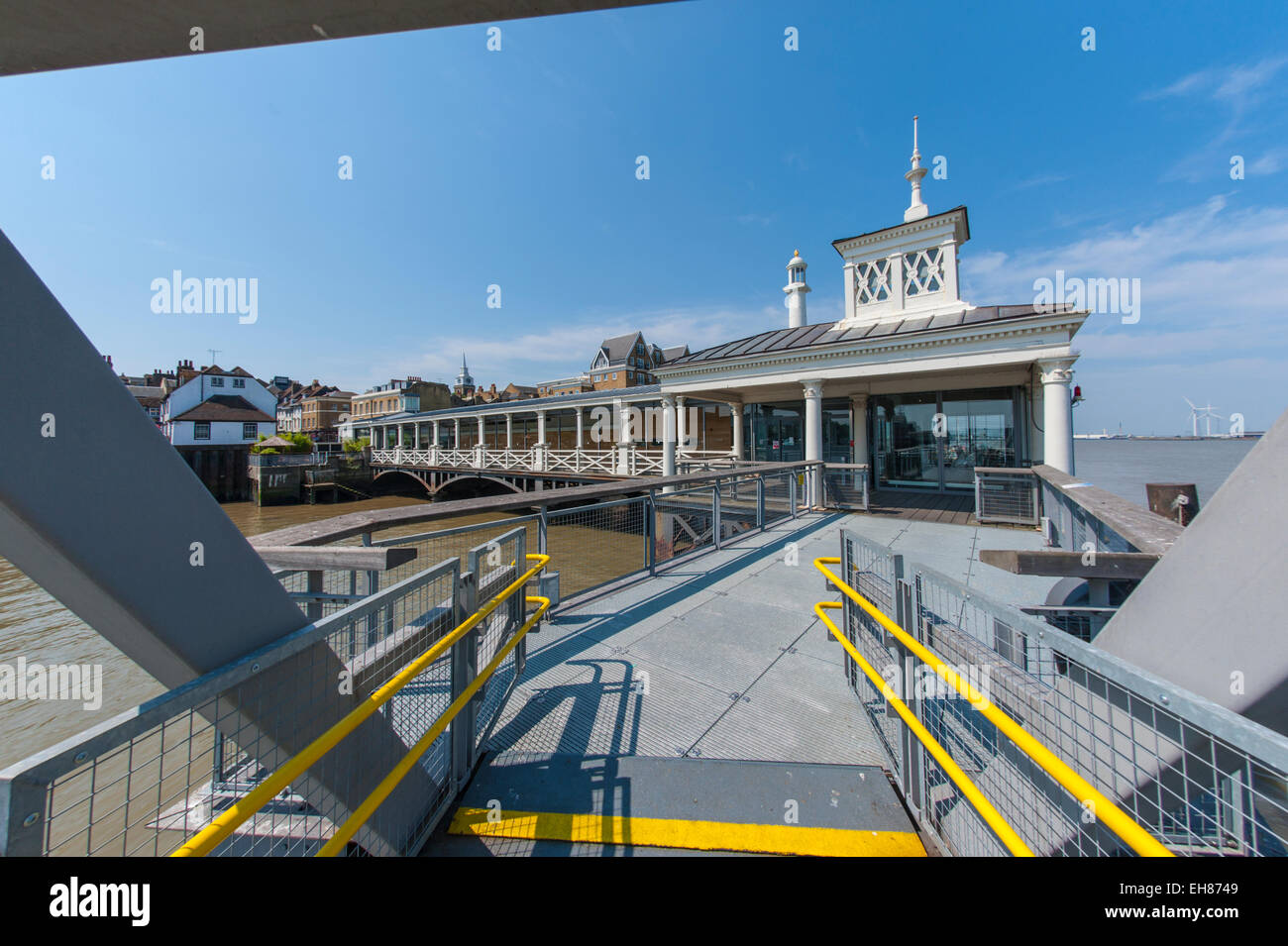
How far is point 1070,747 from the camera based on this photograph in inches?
67.6

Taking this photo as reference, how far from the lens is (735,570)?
6109 millimetres

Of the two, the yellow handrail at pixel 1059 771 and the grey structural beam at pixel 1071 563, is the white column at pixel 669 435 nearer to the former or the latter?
the grey structural beam at pixel 1071 563

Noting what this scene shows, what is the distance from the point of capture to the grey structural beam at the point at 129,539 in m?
1.02

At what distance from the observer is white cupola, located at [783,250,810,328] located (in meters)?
19.6

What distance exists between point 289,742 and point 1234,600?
118 inches

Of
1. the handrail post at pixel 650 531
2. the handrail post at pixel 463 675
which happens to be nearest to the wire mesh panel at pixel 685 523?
the handrail post at pixel 650 531

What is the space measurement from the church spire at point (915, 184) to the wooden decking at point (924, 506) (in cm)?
804

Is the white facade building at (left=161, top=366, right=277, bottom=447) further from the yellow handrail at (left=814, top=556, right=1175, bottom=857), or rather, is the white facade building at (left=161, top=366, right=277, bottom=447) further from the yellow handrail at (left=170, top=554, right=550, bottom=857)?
the yellow handrail at (left=814, top=556, right=1175, bottom=857)

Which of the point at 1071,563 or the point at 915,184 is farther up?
the point at 915,184

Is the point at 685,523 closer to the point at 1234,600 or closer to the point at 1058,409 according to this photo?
the point at 1234,600

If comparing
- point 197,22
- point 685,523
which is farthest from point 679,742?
point 685,523

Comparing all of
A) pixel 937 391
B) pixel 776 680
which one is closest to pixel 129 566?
pixel 776 680
